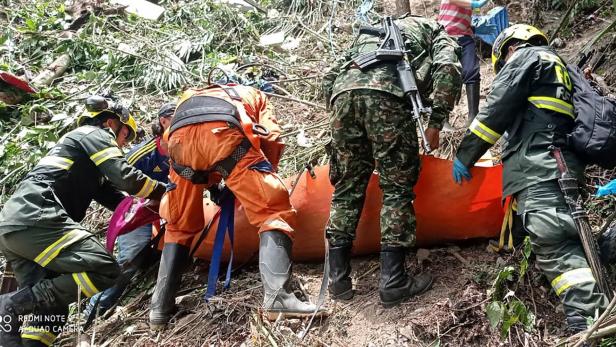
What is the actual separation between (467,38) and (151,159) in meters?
2.74

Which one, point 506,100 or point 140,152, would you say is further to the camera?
point 140,152

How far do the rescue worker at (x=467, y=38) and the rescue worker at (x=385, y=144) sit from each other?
1.41m

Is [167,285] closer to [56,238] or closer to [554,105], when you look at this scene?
[56,238]

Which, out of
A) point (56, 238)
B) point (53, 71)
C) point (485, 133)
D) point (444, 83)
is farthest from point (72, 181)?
point (53, 71)

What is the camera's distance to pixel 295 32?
7.25m

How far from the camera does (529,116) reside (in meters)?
2.96

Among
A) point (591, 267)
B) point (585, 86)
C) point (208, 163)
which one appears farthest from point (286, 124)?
point (591, 267)

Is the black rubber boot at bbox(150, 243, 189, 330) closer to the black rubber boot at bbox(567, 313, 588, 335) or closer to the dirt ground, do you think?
the dirt ground

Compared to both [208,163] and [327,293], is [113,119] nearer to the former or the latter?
[208,163]

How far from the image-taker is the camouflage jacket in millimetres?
3070

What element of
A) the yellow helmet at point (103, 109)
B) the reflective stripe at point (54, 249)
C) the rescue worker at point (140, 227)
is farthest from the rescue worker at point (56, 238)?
the rescue worker at point (140, 227)

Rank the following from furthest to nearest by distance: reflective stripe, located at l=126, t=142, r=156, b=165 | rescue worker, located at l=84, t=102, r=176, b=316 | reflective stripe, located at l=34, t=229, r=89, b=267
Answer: reflective stripe, located at l=126, t=142, r=156, b=165 → rescue worker, located at l=84, t=102, r=176, b=316 → reflective stripe, located at l=34, t=229, r=89, b=267

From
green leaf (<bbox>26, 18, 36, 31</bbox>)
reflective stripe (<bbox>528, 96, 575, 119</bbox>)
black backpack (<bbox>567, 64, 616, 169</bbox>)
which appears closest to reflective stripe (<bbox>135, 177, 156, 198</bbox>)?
reflective stripe (<bbox>528, 96, 575, 119</bbox>)

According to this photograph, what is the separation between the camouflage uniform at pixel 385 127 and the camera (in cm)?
305
